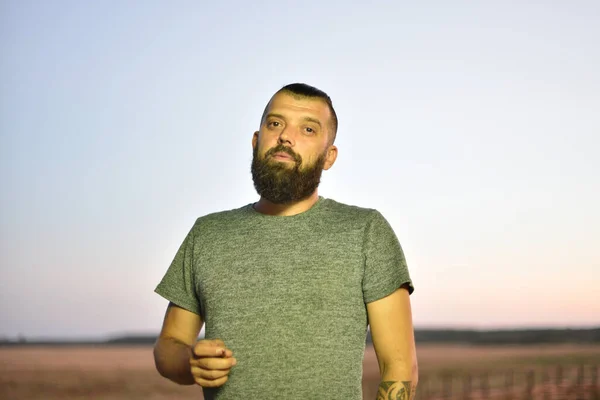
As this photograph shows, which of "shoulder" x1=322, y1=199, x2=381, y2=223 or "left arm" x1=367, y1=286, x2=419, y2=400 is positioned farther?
"shoulder" x1=322, y1=199, x2=381, y2=223

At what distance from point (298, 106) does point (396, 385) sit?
1031mm

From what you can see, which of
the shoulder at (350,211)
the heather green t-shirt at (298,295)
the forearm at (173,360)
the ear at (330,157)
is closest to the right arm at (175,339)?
the forearm at (173,360)

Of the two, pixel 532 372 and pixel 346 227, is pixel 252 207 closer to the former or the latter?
pixel 346 227

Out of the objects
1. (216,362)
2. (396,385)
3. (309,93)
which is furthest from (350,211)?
(216,362)

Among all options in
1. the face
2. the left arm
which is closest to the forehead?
the face

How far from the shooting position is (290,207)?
275 cm

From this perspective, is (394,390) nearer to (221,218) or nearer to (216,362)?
(216,362)

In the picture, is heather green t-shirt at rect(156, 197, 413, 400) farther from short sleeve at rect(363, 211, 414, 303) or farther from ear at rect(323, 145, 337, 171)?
ear at rect(323, 145, 337, 171)

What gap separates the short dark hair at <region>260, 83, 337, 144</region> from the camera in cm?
279

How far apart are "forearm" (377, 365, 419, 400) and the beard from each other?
693 mm

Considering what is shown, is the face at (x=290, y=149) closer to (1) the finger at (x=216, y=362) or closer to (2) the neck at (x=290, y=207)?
(2) the neck at (x=290, y=207)

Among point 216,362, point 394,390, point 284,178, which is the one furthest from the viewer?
point 284,178

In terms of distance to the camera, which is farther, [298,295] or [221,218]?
[221,218]

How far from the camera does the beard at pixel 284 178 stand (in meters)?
2.67
